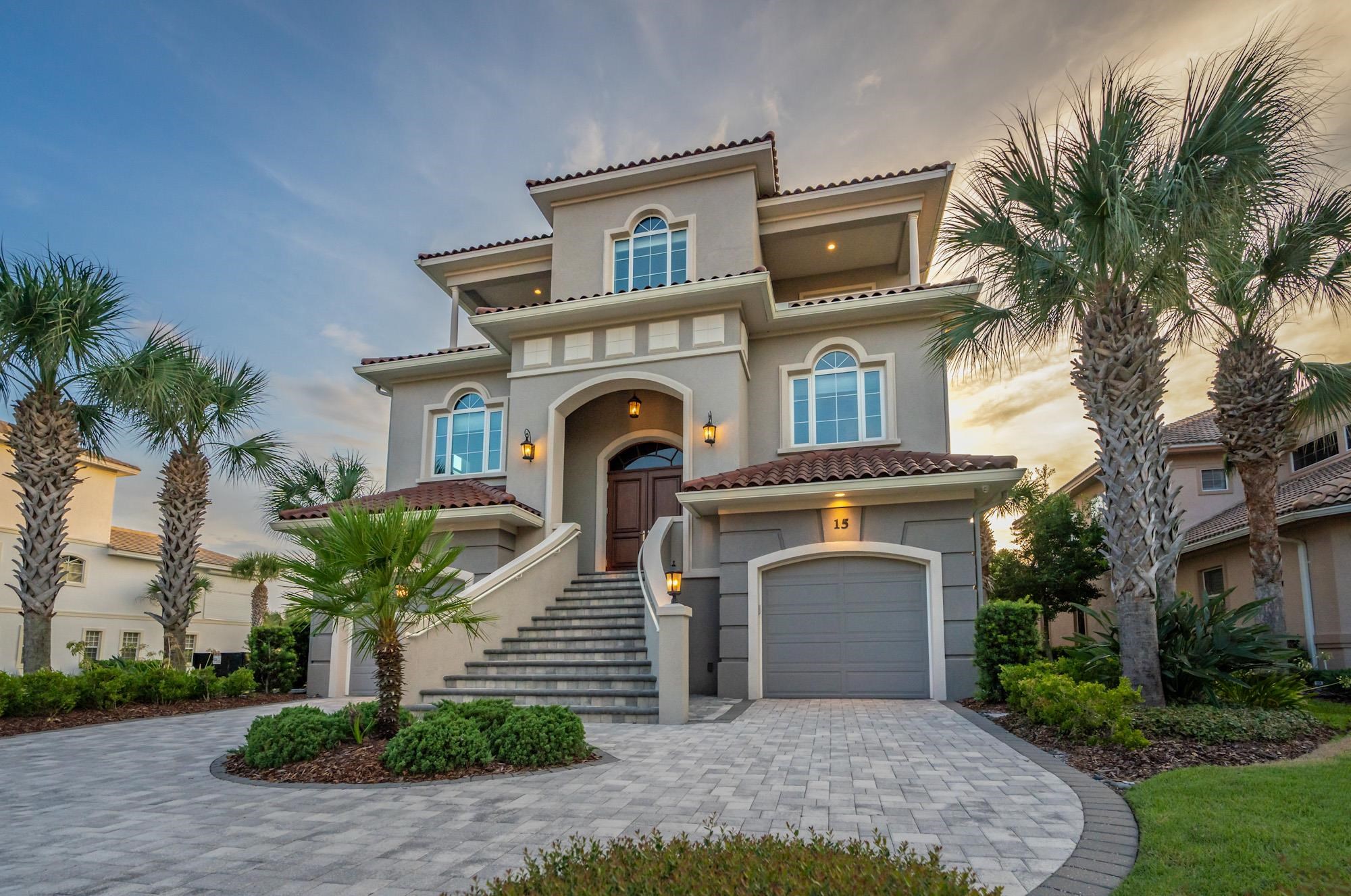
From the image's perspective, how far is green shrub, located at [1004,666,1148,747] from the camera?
22.1ft

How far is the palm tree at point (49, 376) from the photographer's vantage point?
421 inches

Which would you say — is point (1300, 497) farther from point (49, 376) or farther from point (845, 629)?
point (49, 376)

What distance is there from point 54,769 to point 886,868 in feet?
26.0

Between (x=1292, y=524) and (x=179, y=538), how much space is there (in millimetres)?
19674

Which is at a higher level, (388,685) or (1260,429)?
(1260,429)

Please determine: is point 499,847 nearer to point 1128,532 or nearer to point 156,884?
point 156,884

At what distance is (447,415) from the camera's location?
16.3 m

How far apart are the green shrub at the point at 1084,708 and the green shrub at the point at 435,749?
5432mm

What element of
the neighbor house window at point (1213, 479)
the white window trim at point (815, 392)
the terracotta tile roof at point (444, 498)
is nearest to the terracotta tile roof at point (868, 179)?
the white window trim at point (815, 392)

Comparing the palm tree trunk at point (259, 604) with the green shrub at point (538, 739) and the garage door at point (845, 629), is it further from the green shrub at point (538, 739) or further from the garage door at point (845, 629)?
the green shrub at point (538, 739)

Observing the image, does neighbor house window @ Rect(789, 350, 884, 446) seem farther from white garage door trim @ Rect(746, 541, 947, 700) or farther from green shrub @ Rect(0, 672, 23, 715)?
green shrub @ Rect(0, 672, 23, 715)

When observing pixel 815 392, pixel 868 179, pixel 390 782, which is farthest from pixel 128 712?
pixel 868 179

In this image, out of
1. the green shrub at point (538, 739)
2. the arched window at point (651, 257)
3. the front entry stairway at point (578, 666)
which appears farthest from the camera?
the arched window at point (651, 257)

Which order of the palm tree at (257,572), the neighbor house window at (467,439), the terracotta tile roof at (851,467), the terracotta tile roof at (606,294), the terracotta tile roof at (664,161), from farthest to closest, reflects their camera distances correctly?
the palm tree at (257,572), the neighbor house window at (467,439), the terracotta tile roof at (664,161), the terracotta tile roof at (606,294), the terracotta tile roof at (851,467)
